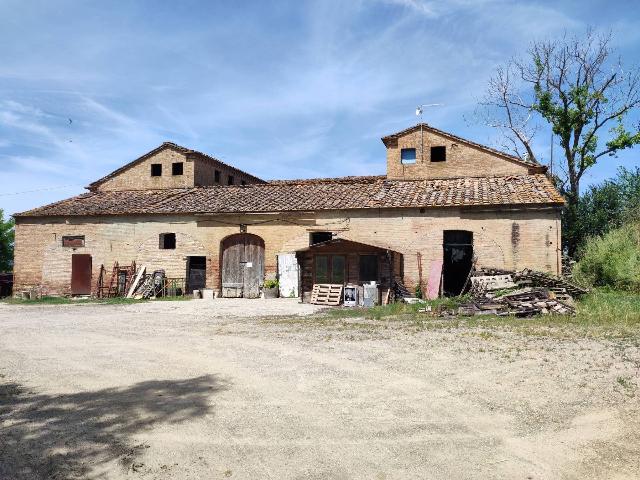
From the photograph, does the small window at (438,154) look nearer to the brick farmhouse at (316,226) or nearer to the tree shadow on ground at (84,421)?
the brick farmhouse at (316,226)

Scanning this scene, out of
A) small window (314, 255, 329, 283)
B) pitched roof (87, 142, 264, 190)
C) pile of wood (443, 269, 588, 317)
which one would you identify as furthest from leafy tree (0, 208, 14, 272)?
pile of wood (443, 269, 588, 317)

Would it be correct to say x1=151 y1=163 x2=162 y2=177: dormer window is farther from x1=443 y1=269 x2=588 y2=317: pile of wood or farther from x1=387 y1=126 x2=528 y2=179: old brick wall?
x1=443 y1=269 x2=588 y2=317: pile of wood

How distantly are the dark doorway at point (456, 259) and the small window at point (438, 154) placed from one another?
594cm

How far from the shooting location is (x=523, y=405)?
18.6ft

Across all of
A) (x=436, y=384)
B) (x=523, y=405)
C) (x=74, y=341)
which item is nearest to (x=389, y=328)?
(x=436, y=384)

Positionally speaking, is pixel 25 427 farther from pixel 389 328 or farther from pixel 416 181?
pixel 416 181

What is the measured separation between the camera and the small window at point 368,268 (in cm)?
1786

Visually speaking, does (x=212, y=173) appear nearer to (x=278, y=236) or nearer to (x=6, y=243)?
(x=278, y=236)

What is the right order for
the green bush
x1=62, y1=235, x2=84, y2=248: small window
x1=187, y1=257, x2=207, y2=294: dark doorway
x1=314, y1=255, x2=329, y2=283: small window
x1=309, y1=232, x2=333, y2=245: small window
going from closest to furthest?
x1=314, y1=255, x2=329, y2=283: small window
the green bush
x1=309, y1=232, x2=333, y2=245: small window
x1=187, y1=257, x2=207, y2=294: dark doorway
x1=62, y1=235, x2=84, y2=248: small window

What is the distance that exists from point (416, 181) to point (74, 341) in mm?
17111

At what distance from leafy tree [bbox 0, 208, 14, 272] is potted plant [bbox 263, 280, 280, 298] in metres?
24.5

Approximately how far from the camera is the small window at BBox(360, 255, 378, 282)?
17859 mm

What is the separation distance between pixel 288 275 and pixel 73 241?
10.8 metres

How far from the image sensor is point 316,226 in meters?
21.0
